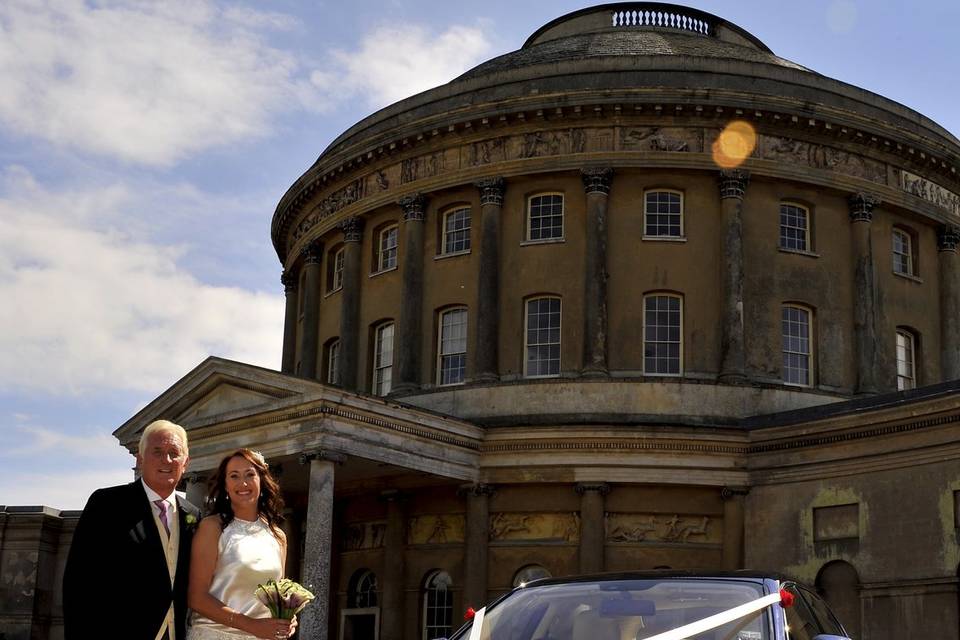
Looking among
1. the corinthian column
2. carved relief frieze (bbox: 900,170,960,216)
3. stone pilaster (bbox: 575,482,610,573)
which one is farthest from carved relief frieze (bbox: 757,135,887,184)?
stone pilaster (bbox: 575,482,610,573)

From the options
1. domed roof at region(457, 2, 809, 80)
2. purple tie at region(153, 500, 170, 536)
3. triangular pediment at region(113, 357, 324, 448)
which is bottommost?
purple tie at region(153, 500, 170, 536)

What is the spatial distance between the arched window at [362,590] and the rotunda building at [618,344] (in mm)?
70

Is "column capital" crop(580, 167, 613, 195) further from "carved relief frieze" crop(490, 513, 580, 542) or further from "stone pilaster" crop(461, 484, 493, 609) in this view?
"carved relief frieze" crop(490, 513, 580, 542)

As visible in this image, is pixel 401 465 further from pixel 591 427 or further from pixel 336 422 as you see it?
pixel 591 427

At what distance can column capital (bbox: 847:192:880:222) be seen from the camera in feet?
108

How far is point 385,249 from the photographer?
35938 mm

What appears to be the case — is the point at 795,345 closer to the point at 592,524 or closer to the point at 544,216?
the point at 544,216

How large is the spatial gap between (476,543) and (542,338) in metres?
5.62

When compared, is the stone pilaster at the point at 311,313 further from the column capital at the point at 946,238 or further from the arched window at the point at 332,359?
the column capital at the point at 946,238

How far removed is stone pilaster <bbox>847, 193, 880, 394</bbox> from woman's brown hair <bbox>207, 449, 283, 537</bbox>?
27203 millimetres

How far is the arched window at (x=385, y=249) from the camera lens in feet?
117

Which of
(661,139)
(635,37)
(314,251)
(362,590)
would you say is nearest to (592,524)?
(362,590)

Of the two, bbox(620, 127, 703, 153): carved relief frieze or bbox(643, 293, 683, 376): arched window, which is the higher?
bbox(620, 127, 703, 153): carved relief frieze

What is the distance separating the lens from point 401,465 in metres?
28.0
